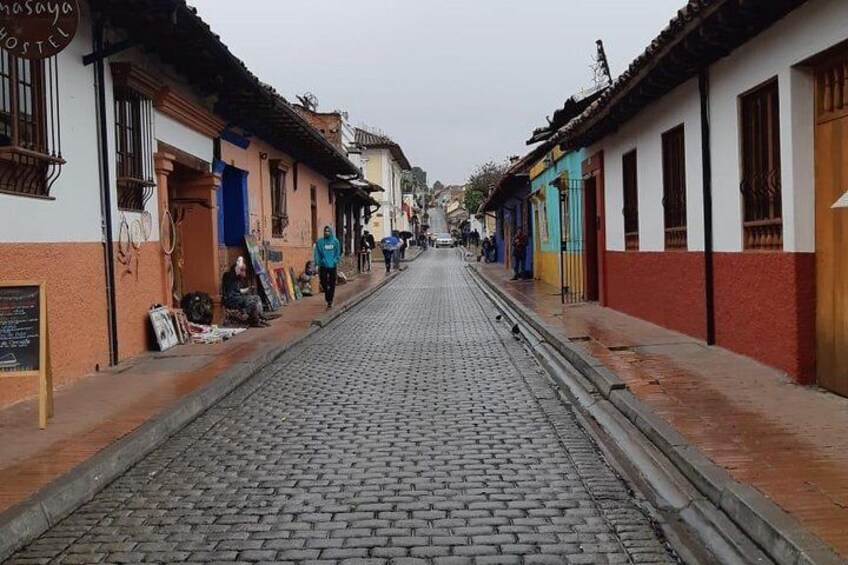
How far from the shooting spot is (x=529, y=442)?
621 cm

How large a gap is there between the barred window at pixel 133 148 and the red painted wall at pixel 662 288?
6.68 metres

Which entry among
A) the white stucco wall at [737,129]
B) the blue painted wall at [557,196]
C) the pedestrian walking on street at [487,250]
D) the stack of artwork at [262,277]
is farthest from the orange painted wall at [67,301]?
the pedestrian walking on street at [487,250]

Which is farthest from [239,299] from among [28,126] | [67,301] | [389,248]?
[389,248]

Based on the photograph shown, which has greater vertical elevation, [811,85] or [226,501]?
[811,85]

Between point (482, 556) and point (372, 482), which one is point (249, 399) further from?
point (482, 556)

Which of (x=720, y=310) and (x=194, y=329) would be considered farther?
(x=194, y=329)

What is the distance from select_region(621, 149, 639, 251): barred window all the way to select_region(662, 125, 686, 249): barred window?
5.77 feet

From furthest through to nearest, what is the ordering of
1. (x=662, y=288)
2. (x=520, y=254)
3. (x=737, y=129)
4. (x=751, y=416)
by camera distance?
(x=520, y=254) → (x=662, y=288) → (x=737, y=129) → (x=751, y=416)

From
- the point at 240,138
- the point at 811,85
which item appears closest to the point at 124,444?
the point at 811,85

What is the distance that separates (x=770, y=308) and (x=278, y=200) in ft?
43.9

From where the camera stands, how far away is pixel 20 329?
6164 mm

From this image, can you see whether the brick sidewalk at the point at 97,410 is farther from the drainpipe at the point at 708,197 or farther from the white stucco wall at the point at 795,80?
the white stucco wall at the point at 795,80

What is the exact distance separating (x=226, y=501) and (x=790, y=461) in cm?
331

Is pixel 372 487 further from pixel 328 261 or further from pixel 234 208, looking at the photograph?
pixel 328 261
